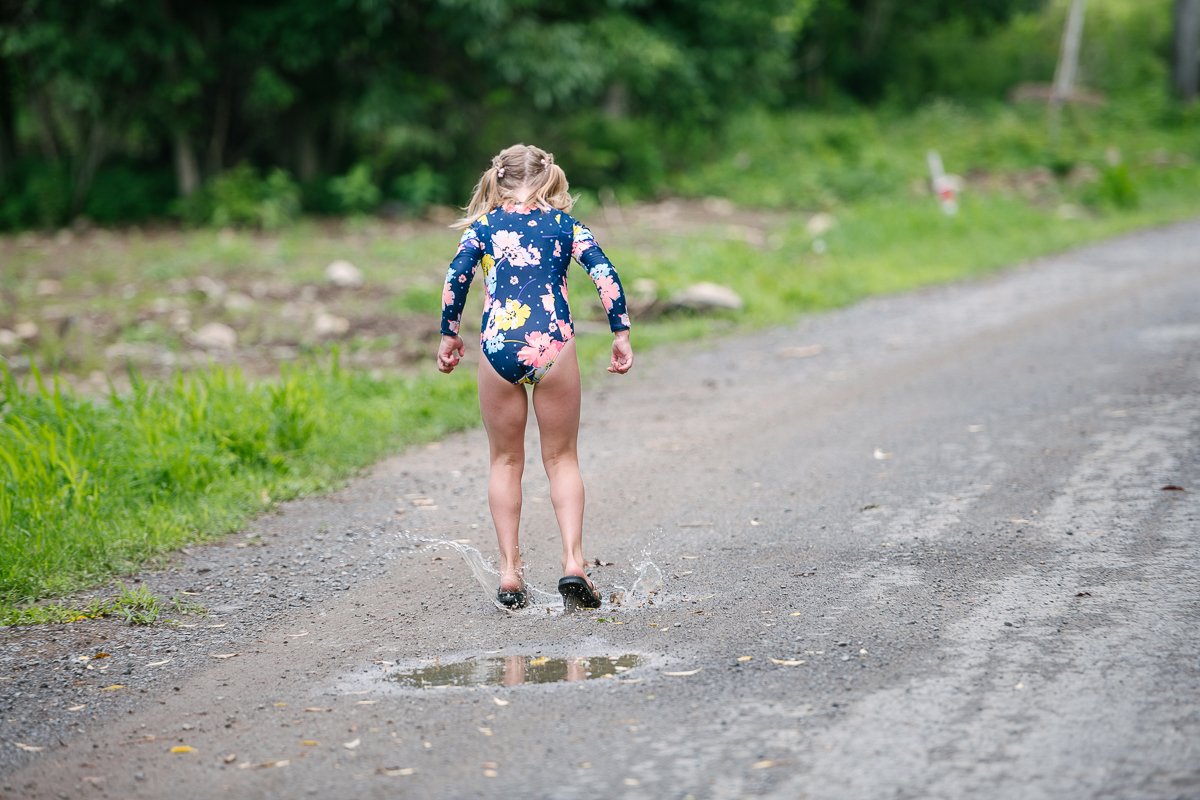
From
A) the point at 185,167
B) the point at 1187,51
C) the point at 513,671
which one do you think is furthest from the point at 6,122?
the point at 1187,51

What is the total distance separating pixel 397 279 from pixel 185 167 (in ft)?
24.2

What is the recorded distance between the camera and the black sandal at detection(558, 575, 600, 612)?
16.5ft

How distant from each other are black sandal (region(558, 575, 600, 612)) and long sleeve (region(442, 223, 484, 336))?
1.13 meters

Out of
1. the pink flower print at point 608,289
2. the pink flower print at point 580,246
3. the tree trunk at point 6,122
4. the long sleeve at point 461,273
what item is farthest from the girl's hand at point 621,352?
the tree trunk at point 6,122

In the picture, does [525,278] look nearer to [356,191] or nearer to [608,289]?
[608,289]

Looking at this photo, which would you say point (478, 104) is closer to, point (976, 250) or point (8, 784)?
point (976, 250)

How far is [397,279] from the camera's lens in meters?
13.8

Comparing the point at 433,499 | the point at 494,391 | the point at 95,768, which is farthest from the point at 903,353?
the point at 95,768

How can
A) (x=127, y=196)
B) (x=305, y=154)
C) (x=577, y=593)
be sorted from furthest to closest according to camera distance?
(x=305, y=154) < (x=127, y=196) < (x=577, y=593)

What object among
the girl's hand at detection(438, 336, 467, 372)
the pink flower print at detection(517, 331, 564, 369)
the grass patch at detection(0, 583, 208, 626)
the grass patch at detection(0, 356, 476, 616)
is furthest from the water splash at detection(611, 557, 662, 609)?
the grass patch at detection(0, 356, 476, 616)

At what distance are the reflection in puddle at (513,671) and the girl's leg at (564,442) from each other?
1.84 feet

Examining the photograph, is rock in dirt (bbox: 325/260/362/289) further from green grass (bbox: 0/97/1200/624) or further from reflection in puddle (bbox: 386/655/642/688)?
reflection in puddle (bbox: 386/655/642/688)

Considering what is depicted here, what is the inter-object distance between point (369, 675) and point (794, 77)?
30223 mm

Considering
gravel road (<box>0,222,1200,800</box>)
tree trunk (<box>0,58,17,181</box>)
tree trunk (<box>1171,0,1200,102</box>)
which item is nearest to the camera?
gravel road (<box>0,222,1200,800</box>)
